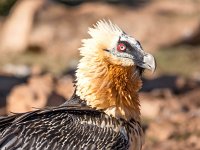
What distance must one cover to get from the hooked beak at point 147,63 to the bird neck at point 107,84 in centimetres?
15

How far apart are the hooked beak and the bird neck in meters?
0.15

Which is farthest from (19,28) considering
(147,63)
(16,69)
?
(147,63)

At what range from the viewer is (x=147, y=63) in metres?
9.25

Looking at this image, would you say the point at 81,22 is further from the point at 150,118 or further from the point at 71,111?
the point at 71,111

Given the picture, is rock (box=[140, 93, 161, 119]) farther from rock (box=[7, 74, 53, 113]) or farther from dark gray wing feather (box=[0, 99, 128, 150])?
dark gray wing feather (box=[0, 99, 128, 150])

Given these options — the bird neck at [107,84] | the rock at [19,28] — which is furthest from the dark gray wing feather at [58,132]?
the rock at [19,28]

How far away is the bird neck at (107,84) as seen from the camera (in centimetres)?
932

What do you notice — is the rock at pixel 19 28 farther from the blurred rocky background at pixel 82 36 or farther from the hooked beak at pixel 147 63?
the hooked beak at pixel 147 63

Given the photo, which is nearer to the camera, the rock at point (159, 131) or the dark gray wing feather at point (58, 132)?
the dark gray wing feather at point (58, 132)

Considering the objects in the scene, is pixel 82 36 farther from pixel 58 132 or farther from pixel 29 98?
pixel 58 132

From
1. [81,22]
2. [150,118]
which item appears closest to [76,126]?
[150,118]

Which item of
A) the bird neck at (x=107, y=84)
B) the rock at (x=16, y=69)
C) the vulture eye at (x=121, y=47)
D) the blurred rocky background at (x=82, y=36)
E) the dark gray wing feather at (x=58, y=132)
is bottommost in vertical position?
the dark gray wing feather at (x=58, y=132)

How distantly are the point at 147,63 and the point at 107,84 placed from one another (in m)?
0.51

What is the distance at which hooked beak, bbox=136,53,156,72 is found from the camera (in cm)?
923
